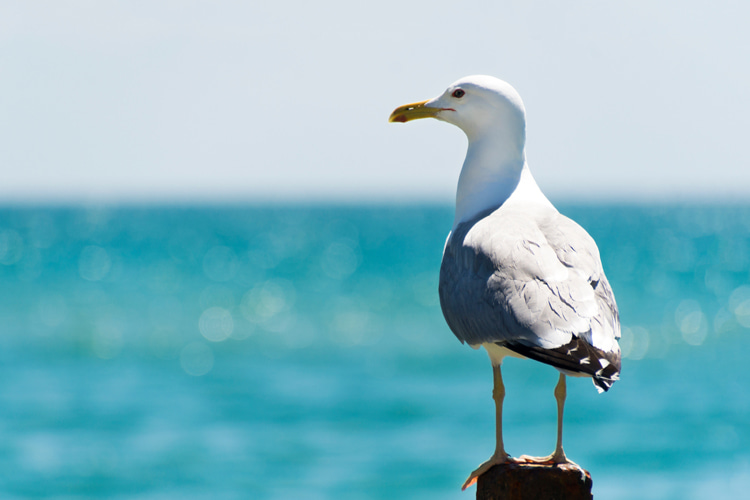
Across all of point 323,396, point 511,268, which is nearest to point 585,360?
point 511,268

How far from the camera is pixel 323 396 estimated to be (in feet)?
58.2

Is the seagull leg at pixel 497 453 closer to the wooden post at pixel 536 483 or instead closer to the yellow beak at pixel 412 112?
the wooden post at pixel 536 483

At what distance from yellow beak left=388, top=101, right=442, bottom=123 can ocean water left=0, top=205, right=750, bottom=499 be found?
28.9 ft

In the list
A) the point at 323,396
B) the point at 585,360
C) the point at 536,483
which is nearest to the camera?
the point at 585,360

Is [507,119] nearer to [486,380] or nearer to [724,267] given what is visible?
[486,380]

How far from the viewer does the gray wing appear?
355cm

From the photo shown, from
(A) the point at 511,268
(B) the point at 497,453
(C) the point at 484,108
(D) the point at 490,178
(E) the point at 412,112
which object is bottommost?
(B) the point at 497,453

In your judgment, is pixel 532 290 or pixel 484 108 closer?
pixel 532 290

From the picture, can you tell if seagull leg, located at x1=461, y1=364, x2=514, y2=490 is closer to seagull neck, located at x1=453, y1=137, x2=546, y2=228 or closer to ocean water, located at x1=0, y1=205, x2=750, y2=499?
seagull neck, located at x1=453, y1=137, x2=546, y2=228

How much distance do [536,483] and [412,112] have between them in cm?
210

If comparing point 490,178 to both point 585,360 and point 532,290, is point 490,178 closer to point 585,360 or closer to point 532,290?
point 532,290

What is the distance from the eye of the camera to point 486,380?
18859mm

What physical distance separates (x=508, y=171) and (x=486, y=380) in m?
14.8

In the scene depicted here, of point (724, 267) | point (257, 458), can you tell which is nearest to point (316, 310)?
point (257, 458)
